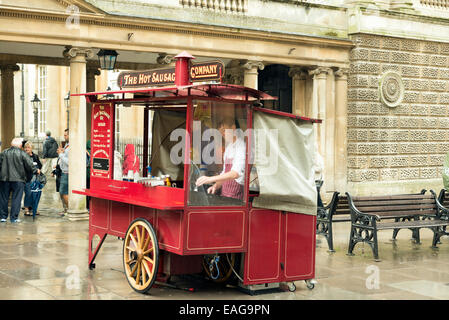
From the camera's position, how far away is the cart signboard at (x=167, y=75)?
8.11 metres

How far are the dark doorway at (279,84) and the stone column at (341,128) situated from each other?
1.64 metres

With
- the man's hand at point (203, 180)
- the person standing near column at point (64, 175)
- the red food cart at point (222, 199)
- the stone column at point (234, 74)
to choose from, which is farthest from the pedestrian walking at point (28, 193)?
the man's hand at point (203, 180)

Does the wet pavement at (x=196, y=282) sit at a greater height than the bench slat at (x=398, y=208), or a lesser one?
lesser

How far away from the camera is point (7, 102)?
1925cm

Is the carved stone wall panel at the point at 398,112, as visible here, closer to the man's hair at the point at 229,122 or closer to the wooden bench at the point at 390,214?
the wooden bench at the point at 390,214

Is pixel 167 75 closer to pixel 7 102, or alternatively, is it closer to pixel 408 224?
pixel 408 224

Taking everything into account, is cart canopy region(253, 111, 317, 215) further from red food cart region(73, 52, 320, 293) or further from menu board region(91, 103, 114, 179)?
menu board region(91, 103, 114, 179)

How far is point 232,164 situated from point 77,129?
7.66 meters

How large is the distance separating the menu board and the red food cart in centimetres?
49

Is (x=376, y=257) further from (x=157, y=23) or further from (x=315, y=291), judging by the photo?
(x=157, y=23)

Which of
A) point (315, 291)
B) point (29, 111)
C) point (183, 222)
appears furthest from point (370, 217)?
point (29, 111)

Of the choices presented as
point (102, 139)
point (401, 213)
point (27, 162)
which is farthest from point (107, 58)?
point (401, 213)

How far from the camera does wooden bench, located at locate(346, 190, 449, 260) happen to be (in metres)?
11.4

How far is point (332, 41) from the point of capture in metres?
19.2
